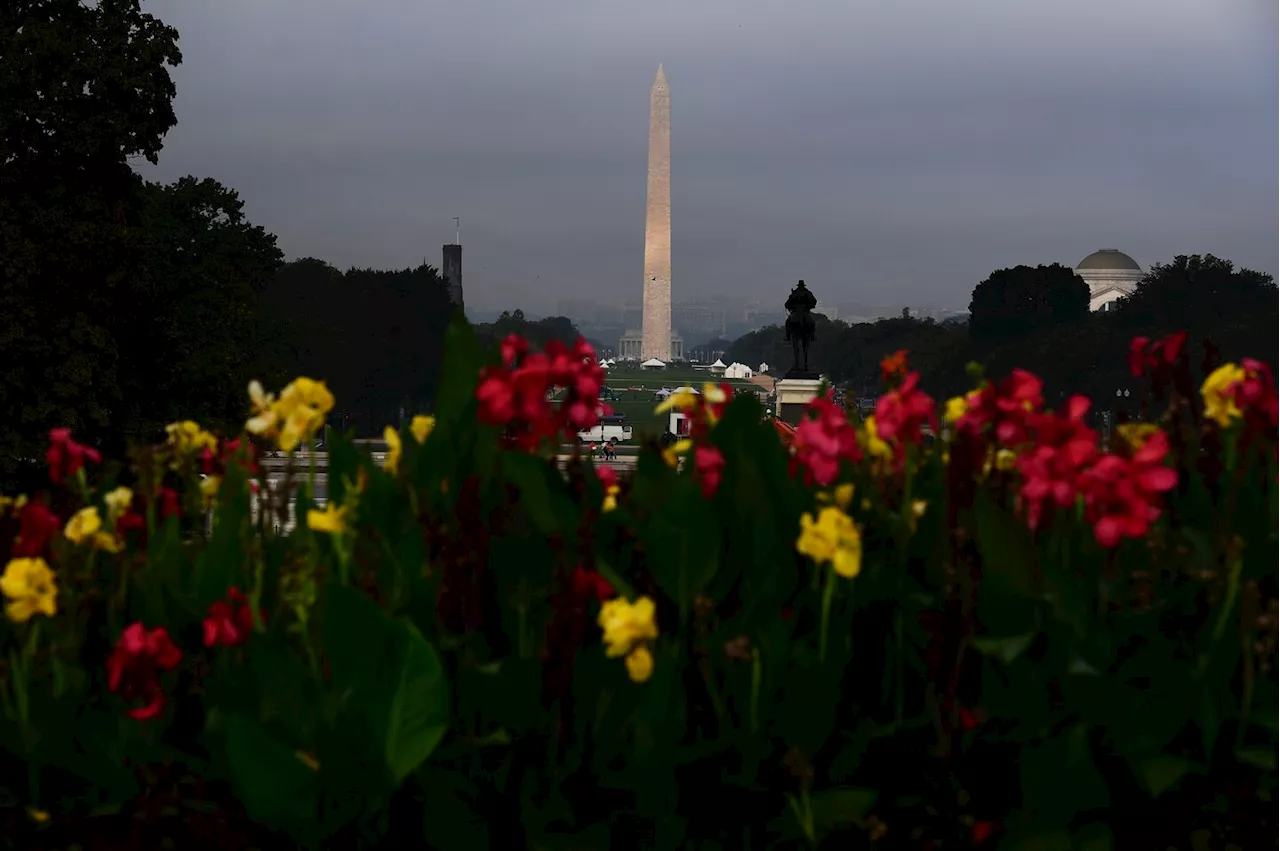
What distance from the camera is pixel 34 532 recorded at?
11.3 feet

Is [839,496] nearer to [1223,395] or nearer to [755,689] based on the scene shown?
[755,689]

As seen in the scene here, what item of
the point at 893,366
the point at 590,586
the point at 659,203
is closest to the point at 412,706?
the point at 590,586

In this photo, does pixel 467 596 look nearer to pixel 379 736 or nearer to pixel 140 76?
pixel 379 736

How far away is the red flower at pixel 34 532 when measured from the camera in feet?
11.3

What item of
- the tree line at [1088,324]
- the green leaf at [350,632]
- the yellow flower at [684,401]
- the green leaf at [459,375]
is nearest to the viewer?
the green leaf at [350,632]

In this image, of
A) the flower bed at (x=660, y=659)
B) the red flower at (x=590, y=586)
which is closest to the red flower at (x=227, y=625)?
the flower bed at (x=660, y=659)

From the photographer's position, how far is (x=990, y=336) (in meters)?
108

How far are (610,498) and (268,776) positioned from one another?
120cm

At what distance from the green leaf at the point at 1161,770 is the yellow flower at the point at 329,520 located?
1.78 m

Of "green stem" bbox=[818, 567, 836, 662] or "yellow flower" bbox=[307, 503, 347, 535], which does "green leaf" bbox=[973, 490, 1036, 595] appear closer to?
"green stem" bbox=[818, 567, 836, 662]

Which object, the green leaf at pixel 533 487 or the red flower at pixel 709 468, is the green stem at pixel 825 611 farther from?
the green leaf at pixel 533 487

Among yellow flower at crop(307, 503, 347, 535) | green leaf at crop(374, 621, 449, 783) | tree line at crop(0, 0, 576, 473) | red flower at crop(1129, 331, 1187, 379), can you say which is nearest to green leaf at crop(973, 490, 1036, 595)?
red flower at crop(1129, 331, 1187, 379)

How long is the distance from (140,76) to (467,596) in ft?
86.9

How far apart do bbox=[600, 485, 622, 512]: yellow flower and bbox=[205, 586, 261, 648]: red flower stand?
0.83 metres
